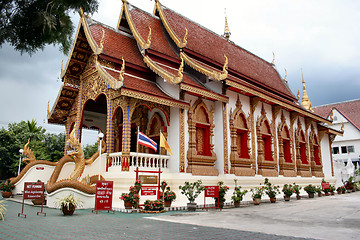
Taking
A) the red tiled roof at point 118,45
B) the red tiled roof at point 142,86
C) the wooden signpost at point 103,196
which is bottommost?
the wooden signpost at point 103,196

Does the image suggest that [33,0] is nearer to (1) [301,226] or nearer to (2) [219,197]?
(1) [301,226]

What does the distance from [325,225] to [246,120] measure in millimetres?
7314

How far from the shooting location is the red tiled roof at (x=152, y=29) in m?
12.5

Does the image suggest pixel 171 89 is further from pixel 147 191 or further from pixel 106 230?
pixel 106 230

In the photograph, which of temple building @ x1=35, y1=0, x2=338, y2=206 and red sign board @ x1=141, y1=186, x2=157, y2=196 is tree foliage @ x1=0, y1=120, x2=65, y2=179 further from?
red sign board @ x1=141, y1=186, x2=157, y2=196

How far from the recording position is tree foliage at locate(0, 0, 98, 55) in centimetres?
445

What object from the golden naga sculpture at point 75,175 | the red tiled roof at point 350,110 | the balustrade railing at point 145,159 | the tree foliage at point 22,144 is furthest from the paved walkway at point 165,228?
the red tiled roof at point 350,110

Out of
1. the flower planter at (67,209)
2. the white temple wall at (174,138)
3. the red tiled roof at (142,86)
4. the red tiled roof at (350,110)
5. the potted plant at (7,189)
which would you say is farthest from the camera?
the red tiled roof at (350,110)

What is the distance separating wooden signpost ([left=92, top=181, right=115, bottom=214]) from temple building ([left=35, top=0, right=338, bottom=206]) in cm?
142

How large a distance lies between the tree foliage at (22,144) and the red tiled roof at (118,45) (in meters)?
13.7

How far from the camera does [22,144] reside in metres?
23.4

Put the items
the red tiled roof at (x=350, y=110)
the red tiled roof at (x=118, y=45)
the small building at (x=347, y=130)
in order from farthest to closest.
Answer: the red tiled roof at (x=350, y=110)
the small building at (x=347, y=130)
the red tiled roof at (x=118, y=45)

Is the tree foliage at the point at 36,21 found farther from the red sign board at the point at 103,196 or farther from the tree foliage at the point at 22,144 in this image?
the tree foliage at the point at 22,144

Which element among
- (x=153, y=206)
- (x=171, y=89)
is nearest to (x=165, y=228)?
(x=153, y=206)
